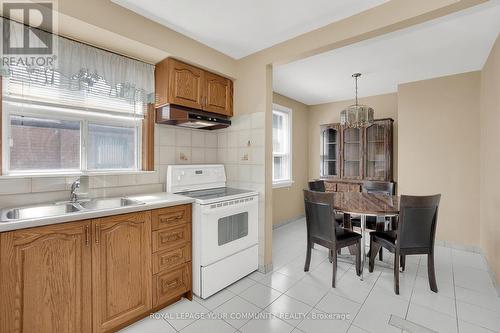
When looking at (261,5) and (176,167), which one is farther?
(176,167)

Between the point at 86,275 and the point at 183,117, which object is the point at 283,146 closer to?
the point at 183,117

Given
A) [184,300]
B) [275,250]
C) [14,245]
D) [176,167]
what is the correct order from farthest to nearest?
[275,250]
[176,167]
[184,300]
[14,245]

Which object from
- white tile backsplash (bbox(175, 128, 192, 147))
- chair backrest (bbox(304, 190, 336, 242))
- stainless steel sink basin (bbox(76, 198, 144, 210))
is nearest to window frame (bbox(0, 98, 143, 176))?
stainless steel sink basin (bbox(76, 198, 144, 210))

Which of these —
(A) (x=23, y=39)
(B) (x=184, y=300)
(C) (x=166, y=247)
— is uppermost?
(A) (x=23, y=39)

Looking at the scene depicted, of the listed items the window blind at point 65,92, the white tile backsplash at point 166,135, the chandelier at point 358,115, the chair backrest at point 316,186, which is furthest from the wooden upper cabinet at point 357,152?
the window blind at point 65,92

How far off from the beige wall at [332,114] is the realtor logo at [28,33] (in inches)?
172

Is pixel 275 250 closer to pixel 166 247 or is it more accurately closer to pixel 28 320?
pixel 166 247

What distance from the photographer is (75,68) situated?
1.85 metres

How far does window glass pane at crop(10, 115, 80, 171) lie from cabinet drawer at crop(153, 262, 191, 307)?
126 centimetres

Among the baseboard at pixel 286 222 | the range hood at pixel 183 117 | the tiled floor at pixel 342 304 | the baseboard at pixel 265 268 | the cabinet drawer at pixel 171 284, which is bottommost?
the tiled floor at pixel 342 304

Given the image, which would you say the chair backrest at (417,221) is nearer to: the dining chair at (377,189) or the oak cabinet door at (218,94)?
the dining chair at (377,189)

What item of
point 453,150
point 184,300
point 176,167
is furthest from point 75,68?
point 453,150

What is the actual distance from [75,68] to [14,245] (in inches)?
55.4

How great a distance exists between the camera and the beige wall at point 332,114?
3982 mm
